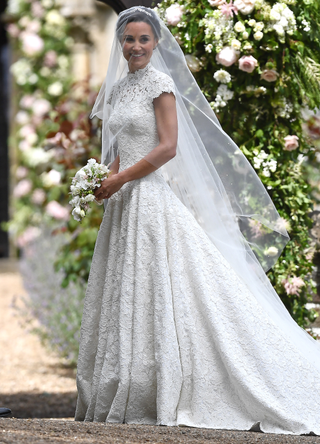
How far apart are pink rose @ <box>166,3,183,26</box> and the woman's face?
0.75 metres

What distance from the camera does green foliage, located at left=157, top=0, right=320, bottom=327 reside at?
3650mm

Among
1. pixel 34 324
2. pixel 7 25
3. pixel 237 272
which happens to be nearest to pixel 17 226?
pixel 34 324

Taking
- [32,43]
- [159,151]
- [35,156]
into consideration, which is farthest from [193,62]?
[32,43]

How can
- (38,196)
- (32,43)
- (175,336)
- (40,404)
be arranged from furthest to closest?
(32,43)
(38,196)
(40,404)
(175,336)

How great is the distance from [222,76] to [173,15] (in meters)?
0.45

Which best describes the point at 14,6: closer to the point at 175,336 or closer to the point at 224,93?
the point at 224,93

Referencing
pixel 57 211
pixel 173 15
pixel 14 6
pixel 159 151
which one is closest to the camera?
pixel 159 151

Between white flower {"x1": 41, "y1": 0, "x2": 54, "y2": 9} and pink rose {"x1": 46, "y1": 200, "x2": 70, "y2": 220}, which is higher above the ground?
white flower {"x1": 41, "y1": 0, "x2": 54, "y2": 9}

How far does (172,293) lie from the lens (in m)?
2.84

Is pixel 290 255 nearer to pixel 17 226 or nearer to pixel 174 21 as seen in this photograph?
pixel 174 21

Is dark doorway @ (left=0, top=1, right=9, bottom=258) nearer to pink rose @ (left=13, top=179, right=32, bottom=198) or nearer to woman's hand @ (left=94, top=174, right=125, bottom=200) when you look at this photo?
pink rose @ (left=13, top=179, right=32, bottom=198)

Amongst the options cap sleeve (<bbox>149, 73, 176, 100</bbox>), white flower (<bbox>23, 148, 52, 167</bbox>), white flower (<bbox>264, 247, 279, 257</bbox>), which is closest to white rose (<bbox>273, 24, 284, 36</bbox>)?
cap sleeve (<bbox>149, 73, 176, 100</bbox>)

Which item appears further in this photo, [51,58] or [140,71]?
[51,58]

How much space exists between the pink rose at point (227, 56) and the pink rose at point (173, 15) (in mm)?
320
